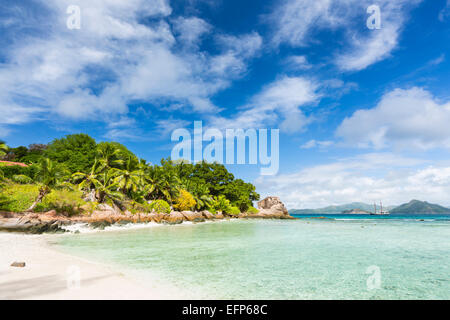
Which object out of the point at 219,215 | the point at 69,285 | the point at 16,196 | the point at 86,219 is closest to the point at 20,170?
the point at 16,196

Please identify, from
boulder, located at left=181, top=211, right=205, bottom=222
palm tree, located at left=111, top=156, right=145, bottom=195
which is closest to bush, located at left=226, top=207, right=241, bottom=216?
boulder, located at left=181, top=211, right=205, bottom=222

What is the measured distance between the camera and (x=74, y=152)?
36.0m

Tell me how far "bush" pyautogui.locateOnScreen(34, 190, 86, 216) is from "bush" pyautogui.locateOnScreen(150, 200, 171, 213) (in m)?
11.0

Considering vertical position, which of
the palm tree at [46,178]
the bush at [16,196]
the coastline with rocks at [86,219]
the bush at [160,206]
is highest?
the palm tree at [46,178]

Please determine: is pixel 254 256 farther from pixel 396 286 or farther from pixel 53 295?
pixel 53 295

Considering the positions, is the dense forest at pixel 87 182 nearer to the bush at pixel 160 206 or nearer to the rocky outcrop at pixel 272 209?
the bush at pixel 160 206

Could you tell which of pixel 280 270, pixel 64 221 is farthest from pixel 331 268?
pixel 64 221

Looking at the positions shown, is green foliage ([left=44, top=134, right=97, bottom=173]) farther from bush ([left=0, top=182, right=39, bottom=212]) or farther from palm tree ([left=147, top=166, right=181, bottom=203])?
palm tree ([left=147, top=166, right=181, bottom=203])

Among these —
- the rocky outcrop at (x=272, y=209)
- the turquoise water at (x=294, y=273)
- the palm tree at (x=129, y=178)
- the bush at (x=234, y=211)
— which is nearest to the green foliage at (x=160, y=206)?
the palm tree at (x=129, y=178)

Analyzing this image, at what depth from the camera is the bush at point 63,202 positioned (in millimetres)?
24609

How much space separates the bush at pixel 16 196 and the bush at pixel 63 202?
39.9 inches

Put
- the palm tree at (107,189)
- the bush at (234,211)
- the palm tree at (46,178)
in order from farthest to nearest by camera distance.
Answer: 1. the bush at (234,211)
2. the palm tree at (107,189)
3. the palm tree at (46,178)

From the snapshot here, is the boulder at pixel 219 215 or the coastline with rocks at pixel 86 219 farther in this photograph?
the boulder at pixel 219 215

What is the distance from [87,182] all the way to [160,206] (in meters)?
11.0
